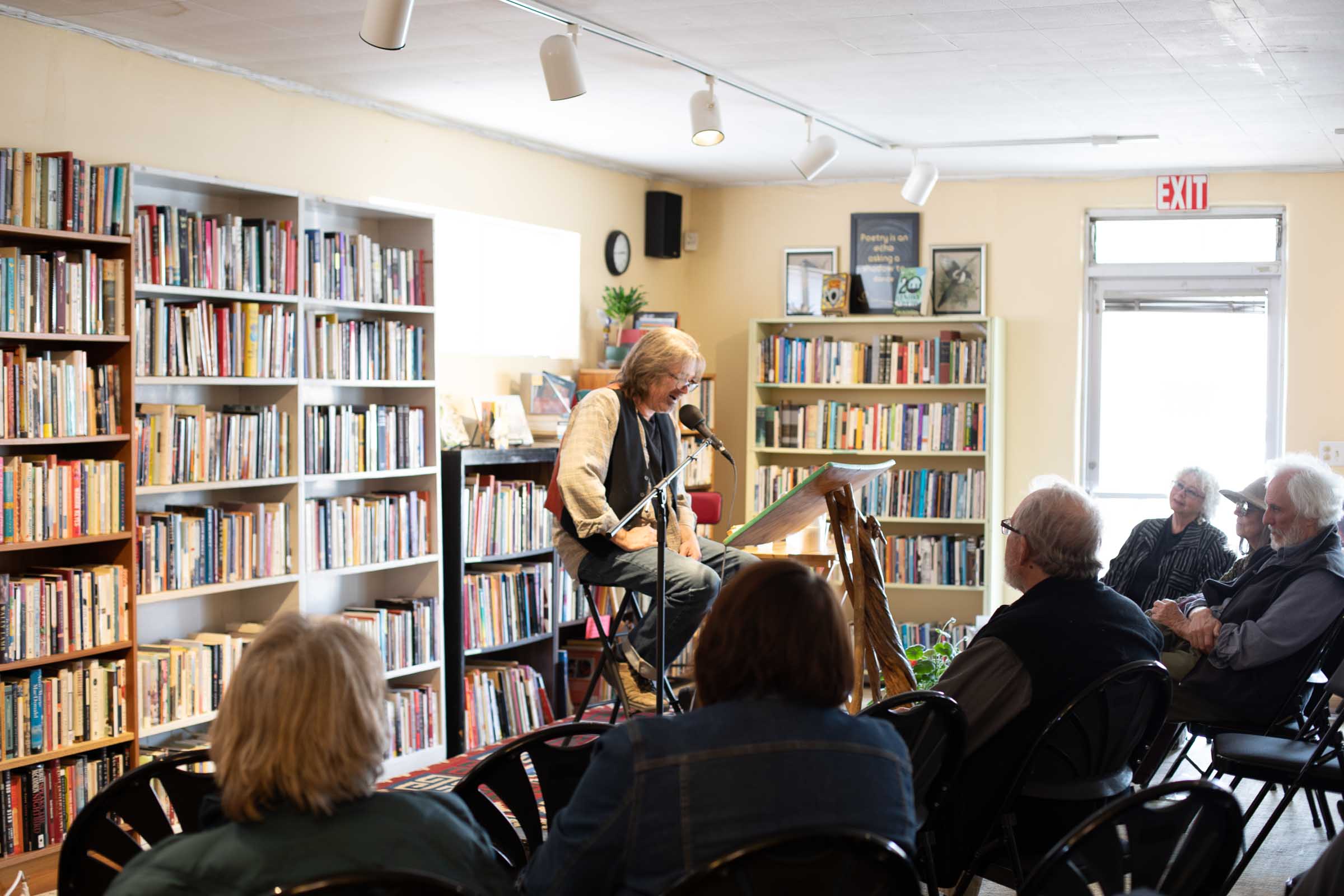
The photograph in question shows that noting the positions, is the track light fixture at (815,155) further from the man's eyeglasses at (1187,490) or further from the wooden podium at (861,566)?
the wooden podium at (861,566)

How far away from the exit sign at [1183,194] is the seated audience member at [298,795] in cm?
616

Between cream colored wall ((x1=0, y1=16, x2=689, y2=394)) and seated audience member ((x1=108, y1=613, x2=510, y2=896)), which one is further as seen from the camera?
cream colored wall ((x1=0, y1=16, x2=689, y2=394))

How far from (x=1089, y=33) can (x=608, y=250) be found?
329 cm

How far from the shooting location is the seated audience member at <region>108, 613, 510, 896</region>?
1.50 metres

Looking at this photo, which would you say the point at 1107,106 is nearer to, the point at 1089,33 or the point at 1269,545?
the point at 1089,33

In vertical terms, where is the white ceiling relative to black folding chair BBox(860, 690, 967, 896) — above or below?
above

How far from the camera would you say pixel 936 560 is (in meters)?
7.14

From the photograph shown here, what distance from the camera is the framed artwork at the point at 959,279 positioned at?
7.28 m

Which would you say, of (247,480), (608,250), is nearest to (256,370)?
(247,480)

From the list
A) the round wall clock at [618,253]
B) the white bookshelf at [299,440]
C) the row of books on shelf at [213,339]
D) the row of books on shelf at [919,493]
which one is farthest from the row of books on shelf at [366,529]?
the row of books on shelf at [919,493]

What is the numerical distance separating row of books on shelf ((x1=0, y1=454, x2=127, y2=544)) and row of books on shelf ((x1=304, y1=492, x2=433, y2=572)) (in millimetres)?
841

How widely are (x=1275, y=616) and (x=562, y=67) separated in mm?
2635

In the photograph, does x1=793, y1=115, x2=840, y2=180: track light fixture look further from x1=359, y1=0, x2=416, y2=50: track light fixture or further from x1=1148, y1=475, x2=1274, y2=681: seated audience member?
x1=359, y1=0, x2=416, y2=50: track light fixture

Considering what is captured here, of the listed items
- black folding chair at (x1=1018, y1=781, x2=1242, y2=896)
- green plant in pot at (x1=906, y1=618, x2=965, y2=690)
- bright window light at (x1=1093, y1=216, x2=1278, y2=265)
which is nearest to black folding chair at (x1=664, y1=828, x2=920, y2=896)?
black folding chair at (x1=1018, y1=781, x2=1242, y2=896)
